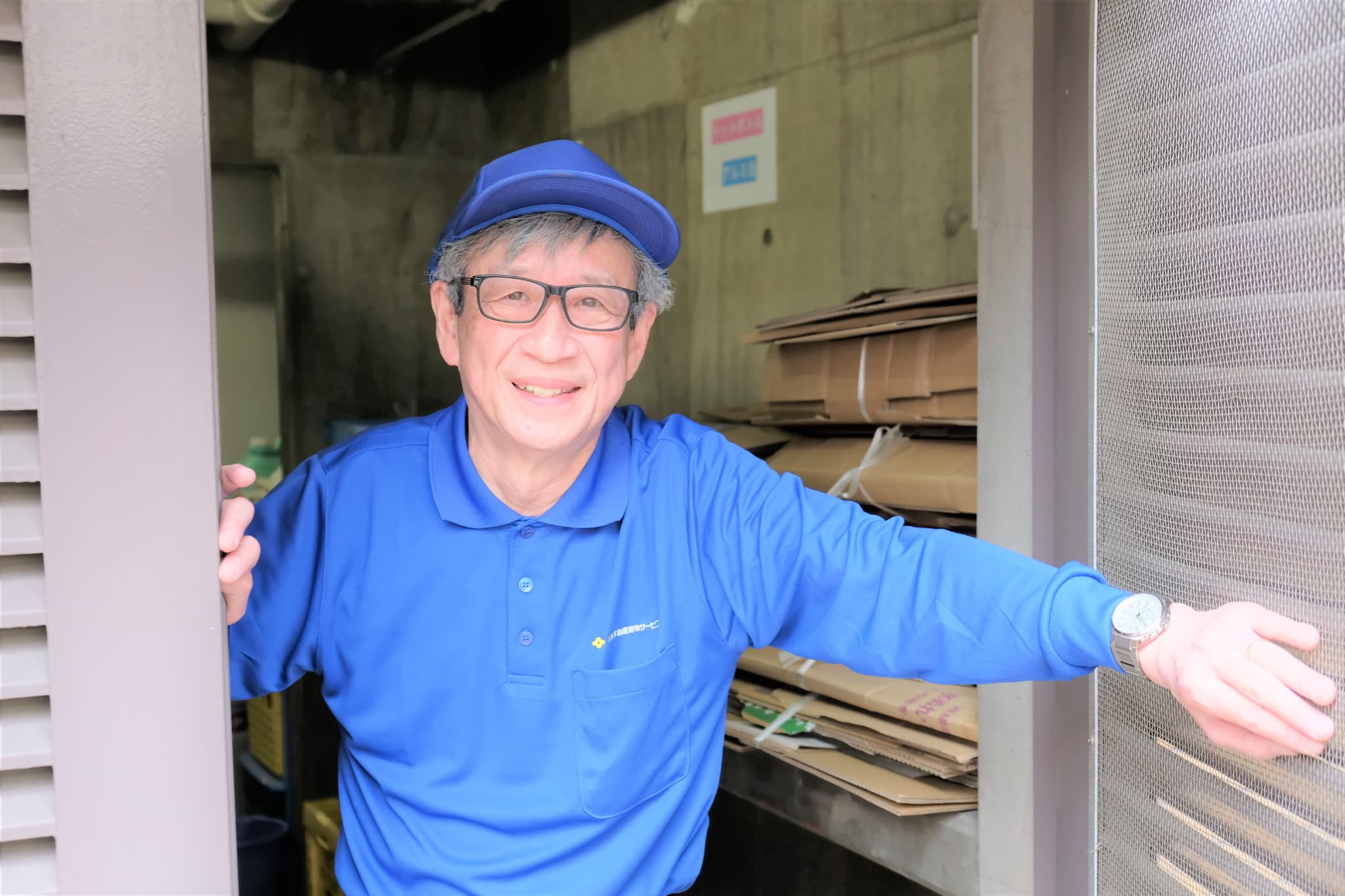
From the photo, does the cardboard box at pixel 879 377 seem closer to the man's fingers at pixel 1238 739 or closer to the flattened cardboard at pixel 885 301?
the flattened cardboard at pixel 885 301

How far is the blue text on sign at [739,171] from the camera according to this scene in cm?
374

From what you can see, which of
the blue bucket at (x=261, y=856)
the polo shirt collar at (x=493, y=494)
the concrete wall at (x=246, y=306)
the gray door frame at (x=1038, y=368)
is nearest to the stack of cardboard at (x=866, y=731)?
the gray door frame at (x=1038, y=368)

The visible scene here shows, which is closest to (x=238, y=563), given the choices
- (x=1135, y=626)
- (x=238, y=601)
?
(x=238, y=601)

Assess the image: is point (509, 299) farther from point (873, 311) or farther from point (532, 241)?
point (873, 311)

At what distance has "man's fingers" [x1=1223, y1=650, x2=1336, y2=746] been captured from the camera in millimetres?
963

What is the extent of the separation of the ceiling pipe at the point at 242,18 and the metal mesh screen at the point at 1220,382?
3.38 metres

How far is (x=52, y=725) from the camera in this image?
95 centimetres

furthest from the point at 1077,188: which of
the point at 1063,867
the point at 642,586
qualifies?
the point at 1063,867

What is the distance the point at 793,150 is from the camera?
11.6 feet

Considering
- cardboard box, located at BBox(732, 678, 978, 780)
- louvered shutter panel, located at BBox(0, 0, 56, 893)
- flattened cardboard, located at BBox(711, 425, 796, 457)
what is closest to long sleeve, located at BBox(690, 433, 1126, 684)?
cardboard box, located at BBox(732, 678, 978, 780)

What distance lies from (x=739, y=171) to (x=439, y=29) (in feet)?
6.51

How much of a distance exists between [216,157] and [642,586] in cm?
430

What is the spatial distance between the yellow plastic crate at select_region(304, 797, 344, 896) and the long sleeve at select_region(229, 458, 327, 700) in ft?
4.79

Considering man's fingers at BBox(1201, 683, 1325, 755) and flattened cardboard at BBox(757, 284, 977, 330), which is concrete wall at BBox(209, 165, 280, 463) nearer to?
flattened cardboard at BBox(757, 284, 977, 330)
